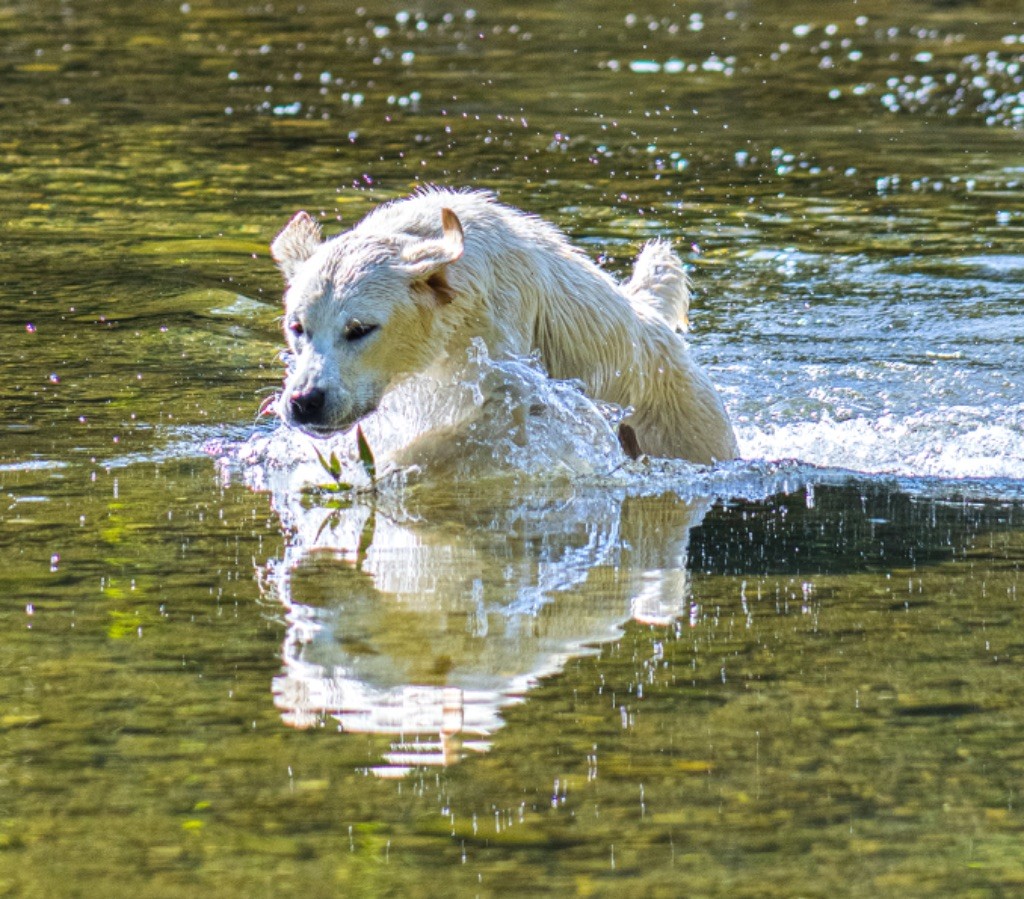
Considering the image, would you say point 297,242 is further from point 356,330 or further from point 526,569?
point 526,569

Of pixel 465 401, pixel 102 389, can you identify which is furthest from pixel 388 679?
pixel 102 389

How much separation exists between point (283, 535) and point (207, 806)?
8.19 feet

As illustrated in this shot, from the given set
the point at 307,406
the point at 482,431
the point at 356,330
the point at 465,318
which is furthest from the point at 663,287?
the point at 307,406

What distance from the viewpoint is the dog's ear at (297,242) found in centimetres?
704

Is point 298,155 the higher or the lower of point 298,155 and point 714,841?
the higher

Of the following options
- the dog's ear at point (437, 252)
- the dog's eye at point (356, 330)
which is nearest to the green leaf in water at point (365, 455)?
the dog's eye at point (356, 330)

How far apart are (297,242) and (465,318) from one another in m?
0.81

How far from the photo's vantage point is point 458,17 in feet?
85.8

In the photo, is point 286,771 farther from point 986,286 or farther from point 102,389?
point 986,286

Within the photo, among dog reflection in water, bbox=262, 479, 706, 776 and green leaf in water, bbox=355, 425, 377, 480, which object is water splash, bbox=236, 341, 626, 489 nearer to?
green leaf in water, bbox=355, 425, 377, 480

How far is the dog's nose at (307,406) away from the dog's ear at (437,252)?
62cm

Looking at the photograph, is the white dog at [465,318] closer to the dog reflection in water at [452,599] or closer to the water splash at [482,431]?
the water splash at [482,431]

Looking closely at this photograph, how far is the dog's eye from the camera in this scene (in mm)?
6527

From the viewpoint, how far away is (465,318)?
683cm
